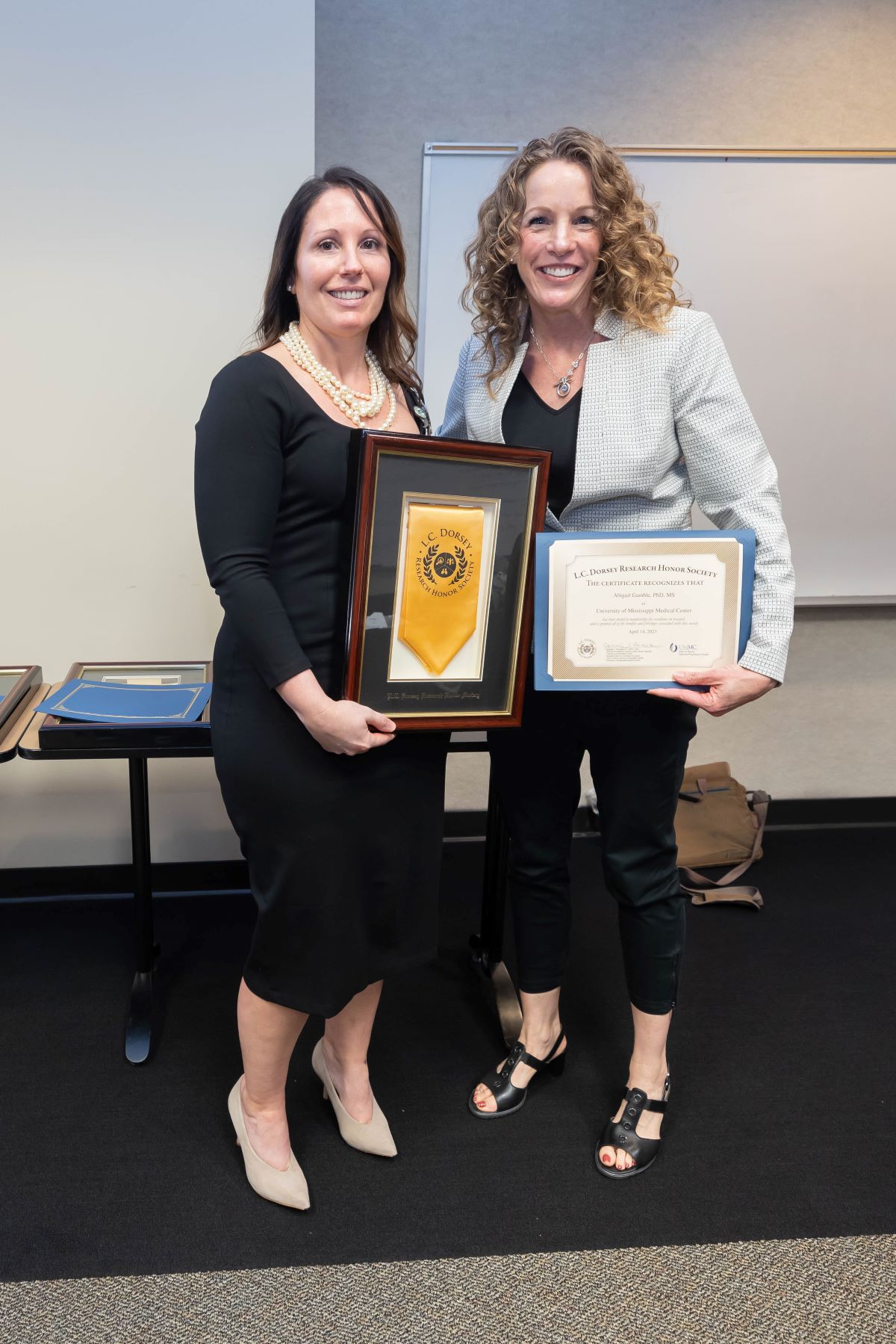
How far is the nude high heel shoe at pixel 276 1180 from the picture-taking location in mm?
1683

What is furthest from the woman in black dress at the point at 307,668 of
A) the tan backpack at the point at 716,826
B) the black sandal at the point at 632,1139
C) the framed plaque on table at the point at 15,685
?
the tan backpack at the point at 716,826

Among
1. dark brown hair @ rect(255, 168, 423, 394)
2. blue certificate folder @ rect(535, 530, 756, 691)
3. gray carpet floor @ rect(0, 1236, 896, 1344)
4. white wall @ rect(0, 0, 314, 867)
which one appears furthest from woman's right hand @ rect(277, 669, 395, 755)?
white wall @ rect(0, 0, 314, 867)

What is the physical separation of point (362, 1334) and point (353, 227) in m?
1.61

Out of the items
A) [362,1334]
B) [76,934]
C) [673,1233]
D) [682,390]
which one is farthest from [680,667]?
[76,934]

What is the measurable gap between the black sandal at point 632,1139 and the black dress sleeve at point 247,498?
1.09 metres

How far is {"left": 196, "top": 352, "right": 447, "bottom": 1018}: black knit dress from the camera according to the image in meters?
1.35

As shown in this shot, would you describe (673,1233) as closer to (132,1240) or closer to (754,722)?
(132,1240)

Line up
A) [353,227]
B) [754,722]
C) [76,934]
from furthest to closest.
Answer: [754,722], [76,934], [353,227]

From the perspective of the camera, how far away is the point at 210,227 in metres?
2.28

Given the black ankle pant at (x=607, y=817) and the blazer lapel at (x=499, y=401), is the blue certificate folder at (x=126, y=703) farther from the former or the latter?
the blazer lapel at (x=499, y=401)

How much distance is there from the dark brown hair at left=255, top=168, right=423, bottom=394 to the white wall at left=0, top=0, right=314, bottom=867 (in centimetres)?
88

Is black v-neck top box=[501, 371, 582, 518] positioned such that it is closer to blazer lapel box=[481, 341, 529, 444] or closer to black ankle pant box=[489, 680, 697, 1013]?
blazer lapel box=[481, 341, 529, 444]

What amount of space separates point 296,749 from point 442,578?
0.33 meters

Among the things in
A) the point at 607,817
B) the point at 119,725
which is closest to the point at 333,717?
the point at 607,817
